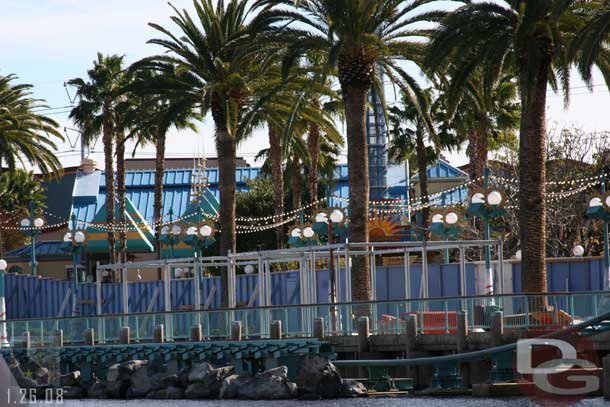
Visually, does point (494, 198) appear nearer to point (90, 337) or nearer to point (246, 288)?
point (90, 337)

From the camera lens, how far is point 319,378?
3159 centimetres

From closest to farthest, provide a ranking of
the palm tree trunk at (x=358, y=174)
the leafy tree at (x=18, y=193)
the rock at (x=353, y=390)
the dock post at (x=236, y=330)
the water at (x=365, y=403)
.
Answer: the water at (x=365, y=403), the rock at (x=353, y=390), the dock post at (x=236, y=330), the palm tree trunk at (x=358, y=174), the leafy tree at (x=18, y=193)

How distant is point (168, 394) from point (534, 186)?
36.3 feet

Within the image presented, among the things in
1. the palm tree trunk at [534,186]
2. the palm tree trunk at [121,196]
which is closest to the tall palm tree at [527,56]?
the palm tree trunk at [534,186]

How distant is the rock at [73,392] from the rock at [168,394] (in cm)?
310

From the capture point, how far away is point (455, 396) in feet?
98.6

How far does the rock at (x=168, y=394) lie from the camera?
34969 mm

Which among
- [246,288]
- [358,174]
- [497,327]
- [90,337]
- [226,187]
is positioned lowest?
[90,337]

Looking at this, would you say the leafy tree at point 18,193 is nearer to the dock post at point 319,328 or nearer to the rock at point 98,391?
the rock at point 98,391

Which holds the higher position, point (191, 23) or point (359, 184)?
Answer: point (191, 23)

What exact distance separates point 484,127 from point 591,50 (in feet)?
76.2

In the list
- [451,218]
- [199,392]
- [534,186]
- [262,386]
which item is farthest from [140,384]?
[534,186]

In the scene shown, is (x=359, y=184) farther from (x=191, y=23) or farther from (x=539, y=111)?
(x=191, y=23)

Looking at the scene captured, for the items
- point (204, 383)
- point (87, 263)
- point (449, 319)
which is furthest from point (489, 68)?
point (87, 263)
